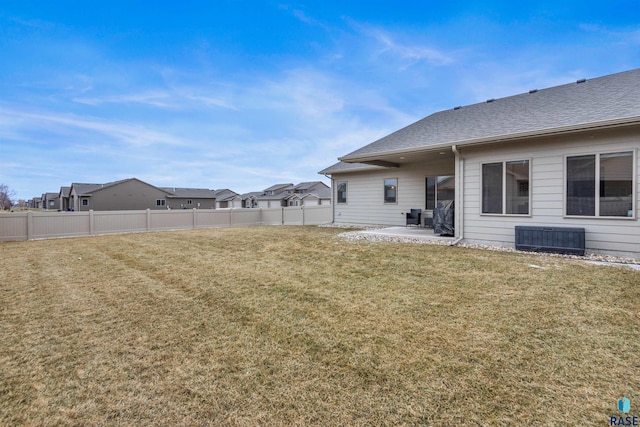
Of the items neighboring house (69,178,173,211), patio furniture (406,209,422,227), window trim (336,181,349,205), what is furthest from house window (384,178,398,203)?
neighboring house (69,178,173,211)

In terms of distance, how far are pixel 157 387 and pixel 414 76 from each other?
15.5 m

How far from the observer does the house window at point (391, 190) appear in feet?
41.3

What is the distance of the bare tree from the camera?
48.9 metres

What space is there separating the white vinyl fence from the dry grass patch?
7612mm

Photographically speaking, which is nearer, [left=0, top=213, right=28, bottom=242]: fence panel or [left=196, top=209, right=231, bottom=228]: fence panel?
[left=0, top=213, right=28, bottom=242]: fence panel

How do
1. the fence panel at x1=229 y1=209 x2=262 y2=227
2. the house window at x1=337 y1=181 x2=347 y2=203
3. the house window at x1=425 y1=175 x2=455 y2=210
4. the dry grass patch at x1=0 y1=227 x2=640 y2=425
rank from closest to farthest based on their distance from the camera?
the dry grass patch at x1=0 y1=227 x2=640 y2=425 < the house window at x1=425 y1=175 x2=455 y2=210 < the house window at x1=337 y1=181 x2=347 y2=203 < the fence panel at x1=229 y1=209 x2=262 y2=227

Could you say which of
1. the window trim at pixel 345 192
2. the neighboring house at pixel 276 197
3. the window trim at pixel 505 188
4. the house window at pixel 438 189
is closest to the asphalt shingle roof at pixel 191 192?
the neighboring house at pixel 276 197

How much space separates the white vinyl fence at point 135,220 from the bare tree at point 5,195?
55.9 m

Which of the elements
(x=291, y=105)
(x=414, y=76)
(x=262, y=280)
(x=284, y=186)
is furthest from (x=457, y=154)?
(x=284, y=186)

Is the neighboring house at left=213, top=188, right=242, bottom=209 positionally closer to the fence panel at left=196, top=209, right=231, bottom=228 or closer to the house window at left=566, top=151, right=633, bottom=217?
the fence panel at left=196, top=209, right=231, bottom=228

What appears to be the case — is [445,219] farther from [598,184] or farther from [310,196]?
[310,196]

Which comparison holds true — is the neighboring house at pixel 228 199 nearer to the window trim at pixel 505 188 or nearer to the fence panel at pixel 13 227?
the fence panel at pixel 13 227

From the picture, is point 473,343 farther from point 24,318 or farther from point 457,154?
point 457,154

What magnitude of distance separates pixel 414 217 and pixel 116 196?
38.6 m
